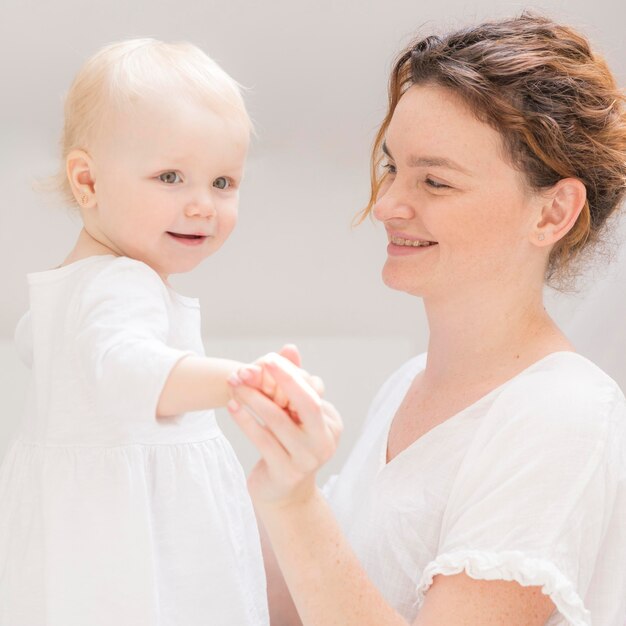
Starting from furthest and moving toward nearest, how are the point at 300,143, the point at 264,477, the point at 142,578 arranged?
1. the point at 300,143
2. the point at 142,578
3. the point at 264,477

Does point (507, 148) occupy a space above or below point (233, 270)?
above

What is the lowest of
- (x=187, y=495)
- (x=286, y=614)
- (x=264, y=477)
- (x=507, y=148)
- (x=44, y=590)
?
(x=286, y=614)

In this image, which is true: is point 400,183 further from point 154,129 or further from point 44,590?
point 44,590

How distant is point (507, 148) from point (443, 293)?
191 millimetres

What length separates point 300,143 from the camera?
6.89ft

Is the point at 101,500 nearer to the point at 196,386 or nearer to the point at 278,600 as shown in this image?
the point at 196,386

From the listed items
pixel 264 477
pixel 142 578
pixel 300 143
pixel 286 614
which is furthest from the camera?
pixel 300 143

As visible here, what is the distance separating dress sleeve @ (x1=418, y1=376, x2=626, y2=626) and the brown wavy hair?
277 mm

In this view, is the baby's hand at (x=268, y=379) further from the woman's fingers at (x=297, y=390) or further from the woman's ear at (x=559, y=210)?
the woman's ear at (x=559, y=210)

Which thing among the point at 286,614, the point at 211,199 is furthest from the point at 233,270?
the point at 211,199

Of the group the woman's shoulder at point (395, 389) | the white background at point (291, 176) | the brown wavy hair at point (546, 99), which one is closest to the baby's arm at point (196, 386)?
the brown wavy hair at point (546, 99)

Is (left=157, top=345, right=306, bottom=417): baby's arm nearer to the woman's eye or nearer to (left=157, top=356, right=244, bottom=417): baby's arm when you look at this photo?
(left=157, top=356, right=244, bottom=417): baby's arm

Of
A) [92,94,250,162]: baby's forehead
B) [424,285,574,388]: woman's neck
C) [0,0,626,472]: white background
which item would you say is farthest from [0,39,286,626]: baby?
[0,0,626,472]: white background

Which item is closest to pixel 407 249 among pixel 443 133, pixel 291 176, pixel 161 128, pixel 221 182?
pixel 443 133
